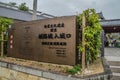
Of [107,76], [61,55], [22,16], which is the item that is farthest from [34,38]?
[22,16]

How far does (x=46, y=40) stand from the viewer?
608 centimetres

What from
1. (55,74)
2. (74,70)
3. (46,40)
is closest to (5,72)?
(46,40)

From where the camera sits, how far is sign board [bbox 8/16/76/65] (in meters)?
5.31

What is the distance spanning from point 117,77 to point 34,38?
123 inches

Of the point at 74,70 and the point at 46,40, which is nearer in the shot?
the point at 74,70

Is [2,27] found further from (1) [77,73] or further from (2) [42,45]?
(1) [77,73]

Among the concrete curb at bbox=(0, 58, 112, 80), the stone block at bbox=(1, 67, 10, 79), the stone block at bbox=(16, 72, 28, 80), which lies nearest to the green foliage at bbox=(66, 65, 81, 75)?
the concrete curb at bbox=(0, 58, 112, 80)

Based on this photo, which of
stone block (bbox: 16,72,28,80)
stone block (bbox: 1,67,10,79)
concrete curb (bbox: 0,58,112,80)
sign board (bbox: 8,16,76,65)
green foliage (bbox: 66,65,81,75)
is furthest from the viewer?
stone block (bbox: 1,67,10,79)

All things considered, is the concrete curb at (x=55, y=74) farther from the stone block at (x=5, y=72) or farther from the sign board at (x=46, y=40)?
the sign board at (x=46, y=40)

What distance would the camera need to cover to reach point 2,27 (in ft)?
27.6

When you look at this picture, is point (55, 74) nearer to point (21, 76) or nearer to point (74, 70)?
point (74, 70)

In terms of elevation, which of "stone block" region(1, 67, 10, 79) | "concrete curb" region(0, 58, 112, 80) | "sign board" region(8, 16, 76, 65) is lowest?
"stone block" region(1, 67, 10, 79)

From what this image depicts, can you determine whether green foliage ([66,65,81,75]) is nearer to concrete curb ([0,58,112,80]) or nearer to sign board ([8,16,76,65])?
concrete curb ([0,58,112,80])

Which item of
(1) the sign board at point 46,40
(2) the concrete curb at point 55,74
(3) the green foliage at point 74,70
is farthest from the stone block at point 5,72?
(3) the green foliage at point 74,70
